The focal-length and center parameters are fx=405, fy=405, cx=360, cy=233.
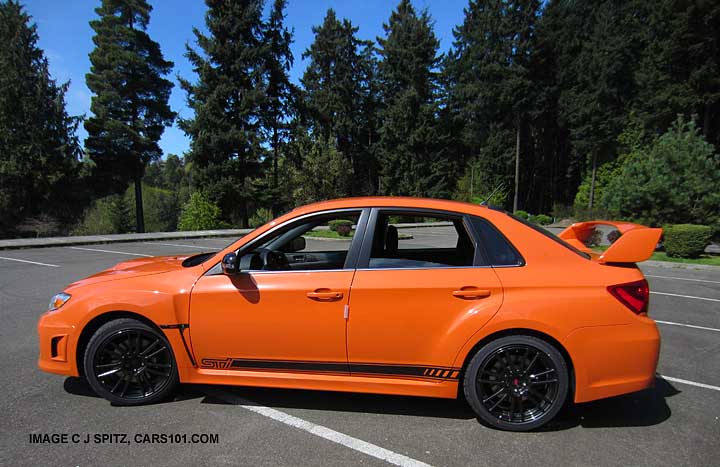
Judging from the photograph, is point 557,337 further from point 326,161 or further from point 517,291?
point 326,161

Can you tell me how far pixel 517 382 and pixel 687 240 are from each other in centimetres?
1376

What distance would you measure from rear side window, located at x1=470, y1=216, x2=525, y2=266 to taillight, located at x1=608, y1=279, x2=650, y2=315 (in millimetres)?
668

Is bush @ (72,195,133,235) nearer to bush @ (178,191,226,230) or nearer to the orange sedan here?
bush @ (178,191,226,230)

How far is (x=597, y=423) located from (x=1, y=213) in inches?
1324

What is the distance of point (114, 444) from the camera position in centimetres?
274

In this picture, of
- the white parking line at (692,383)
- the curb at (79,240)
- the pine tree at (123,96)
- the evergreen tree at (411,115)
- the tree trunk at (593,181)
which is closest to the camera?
the white parking line at (692,383)

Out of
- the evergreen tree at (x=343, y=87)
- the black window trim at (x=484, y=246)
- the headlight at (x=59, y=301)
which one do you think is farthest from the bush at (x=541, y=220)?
the headlight at (x=59, y=301)

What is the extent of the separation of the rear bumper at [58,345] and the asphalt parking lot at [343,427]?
A: 0.97ft

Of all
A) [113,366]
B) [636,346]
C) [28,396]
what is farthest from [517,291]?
[28,396]

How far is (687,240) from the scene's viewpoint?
512 inches

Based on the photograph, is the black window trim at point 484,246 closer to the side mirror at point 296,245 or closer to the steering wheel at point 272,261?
the steering wheel at point 272,261

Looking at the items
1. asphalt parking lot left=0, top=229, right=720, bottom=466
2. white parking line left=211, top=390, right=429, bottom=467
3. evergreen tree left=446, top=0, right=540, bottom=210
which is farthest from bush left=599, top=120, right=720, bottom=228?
evergreen tree left=446, top=0, right=540, bottom=210

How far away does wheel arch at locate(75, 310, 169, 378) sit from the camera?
127 inches

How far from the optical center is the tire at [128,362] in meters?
3.20
